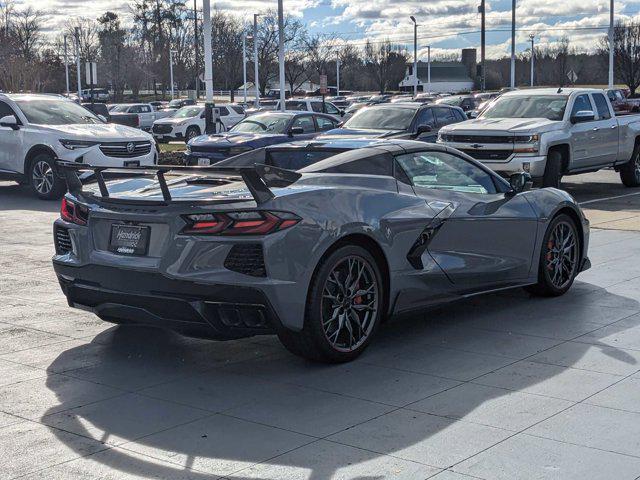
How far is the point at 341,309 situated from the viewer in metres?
6.19

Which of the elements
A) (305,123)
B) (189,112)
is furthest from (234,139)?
(189,112)

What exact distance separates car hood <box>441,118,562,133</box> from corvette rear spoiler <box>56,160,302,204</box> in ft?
33.9

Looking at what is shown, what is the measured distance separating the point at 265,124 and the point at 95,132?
4366 millimetres

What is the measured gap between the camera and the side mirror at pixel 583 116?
1667cm

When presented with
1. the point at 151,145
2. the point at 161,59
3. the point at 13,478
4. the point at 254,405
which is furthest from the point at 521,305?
the point at 161,59

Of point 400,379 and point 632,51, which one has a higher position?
point 632,51

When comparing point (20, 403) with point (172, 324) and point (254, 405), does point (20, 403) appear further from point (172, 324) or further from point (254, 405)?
point (254, 405)

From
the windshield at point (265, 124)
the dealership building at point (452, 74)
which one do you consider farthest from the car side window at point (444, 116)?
the dealership building at point (452, 74)

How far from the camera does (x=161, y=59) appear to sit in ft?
294

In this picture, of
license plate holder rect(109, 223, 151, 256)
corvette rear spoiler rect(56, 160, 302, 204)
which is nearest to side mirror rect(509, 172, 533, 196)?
corvette rear spoiler rect(56, 160, 302, 204)

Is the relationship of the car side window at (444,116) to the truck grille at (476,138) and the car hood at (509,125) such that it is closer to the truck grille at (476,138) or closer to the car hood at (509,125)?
the car hood at (509,125)

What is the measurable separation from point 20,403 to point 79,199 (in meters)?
1.62

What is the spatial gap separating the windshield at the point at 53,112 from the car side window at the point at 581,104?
8972 millimetres

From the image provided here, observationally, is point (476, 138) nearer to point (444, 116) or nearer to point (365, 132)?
point (365, 132)
